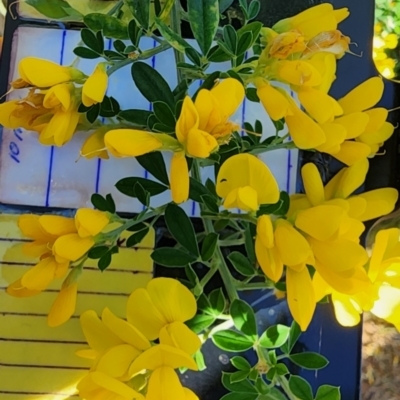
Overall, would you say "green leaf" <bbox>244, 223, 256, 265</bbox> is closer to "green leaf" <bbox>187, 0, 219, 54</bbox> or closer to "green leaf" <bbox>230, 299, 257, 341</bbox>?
"green leaf" <bbox>230, 299, 257, 341</bbox>

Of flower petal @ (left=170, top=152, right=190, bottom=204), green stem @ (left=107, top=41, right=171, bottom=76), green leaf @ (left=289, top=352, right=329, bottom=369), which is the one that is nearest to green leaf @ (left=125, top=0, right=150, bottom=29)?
green stem @ (left=107, top=41, right=171, bottom=76)

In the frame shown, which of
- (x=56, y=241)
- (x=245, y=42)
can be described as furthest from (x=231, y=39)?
→ (x=56, y=241)

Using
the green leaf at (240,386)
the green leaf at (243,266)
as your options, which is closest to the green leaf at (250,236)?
the green leaf at (243,266)

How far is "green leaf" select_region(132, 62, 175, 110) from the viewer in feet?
1.77

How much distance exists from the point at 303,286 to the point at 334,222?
6 cm

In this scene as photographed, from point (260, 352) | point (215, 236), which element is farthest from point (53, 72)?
point (260, 352)

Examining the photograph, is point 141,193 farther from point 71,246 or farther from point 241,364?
point 241,364

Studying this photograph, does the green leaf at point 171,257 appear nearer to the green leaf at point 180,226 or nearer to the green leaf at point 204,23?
the green leaf at point 180,226

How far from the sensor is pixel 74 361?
2.29ft

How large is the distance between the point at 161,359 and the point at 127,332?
0.04 m

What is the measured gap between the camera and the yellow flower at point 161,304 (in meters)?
0.50

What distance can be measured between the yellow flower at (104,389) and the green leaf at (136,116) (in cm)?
23

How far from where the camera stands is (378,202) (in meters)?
0.55

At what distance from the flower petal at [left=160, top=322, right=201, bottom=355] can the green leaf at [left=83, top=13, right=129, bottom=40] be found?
25 cm
